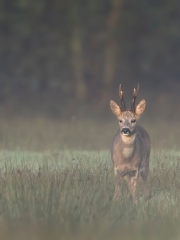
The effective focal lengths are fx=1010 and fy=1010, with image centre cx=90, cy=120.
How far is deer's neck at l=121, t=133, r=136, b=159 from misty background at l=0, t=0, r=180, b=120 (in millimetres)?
11129

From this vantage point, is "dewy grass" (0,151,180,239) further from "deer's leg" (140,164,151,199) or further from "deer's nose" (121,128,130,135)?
"deer's nose" (121,128,130,135)

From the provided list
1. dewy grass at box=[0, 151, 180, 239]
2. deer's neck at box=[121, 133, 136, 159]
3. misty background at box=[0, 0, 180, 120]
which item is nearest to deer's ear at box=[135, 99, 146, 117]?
deer's neck at box=[121, 133, 136, 159]

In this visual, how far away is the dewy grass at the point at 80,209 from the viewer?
24.1ft

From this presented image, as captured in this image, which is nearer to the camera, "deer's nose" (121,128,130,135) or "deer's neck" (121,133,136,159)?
"deer's nose" (121,128,130,135)

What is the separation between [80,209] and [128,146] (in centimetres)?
207

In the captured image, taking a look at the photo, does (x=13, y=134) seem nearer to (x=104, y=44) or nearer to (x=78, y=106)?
(x=78, y=106)

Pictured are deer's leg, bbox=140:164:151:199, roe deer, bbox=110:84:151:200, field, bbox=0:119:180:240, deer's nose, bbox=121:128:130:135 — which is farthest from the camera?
roe deer, bbox=110:84:151:200

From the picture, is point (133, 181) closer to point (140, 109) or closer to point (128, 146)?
point (128, 146)

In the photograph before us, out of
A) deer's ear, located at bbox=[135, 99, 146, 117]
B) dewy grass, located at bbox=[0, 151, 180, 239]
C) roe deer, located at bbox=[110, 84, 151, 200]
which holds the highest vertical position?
deer's ear, located at bbox=[135, 99, 146, 117]

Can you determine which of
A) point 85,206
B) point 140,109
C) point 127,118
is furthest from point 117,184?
point 85,206

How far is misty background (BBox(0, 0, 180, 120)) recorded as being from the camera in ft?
73.1

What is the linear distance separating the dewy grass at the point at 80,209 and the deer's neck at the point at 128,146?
29cm

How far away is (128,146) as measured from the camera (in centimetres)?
994

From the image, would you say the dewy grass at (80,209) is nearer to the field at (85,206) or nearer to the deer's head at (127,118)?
the field at (85,206)
